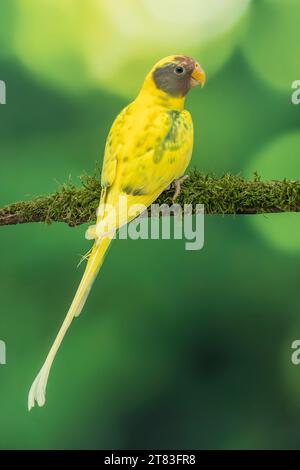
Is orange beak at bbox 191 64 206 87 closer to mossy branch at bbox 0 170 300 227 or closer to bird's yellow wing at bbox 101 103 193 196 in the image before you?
bird's yellow wing at bbox 101 103 193 196

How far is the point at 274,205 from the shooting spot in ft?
5.29

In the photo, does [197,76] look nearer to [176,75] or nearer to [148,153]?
[176,75]

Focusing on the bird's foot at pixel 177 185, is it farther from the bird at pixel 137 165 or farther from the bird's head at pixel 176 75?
the bird's head at pixel 176 75

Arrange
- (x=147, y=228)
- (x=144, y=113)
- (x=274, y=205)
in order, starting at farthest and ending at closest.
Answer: (x=147, y=228) < (x=144, y=113) < (x=274, y=205)

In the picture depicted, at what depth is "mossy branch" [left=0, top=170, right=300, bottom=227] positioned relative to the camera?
1.62 m

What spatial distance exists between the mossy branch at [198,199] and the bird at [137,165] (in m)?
0.04

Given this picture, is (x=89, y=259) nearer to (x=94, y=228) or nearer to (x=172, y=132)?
(x=94, y=228)

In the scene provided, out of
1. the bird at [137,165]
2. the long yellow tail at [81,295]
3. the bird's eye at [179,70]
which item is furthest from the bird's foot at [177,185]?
the bird's eye at [179,70]

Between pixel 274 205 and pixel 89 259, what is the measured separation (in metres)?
0.47

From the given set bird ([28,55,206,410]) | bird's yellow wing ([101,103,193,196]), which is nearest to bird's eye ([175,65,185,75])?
bird ([28,55,206,410])

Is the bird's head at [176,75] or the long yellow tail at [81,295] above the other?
Result: the bird's head at [176,75]

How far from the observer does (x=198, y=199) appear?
5.40 feet

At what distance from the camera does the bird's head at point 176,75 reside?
1763 millimetres

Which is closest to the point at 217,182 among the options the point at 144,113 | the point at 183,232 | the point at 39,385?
the point at 144,113
